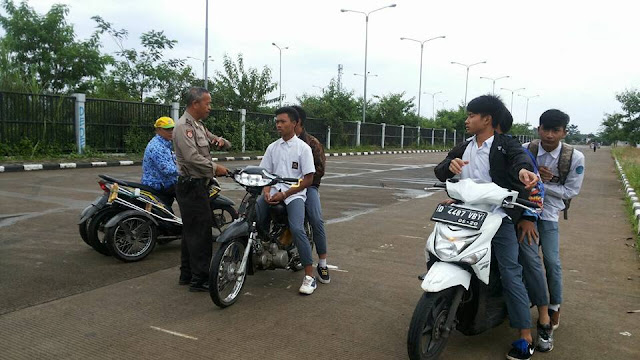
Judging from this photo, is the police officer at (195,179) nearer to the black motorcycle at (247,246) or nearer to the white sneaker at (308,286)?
the black motorcycle at (247,246)

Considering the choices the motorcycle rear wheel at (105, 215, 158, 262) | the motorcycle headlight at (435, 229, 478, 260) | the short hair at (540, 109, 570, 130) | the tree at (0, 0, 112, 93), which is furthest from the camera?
the tree at (0, 0, 112, 93)

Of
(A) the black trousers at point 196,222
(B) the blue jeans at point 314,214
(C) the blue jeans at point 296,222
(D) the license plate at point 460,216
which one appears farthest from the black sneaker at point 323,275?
(D) the license plate at point 460,216

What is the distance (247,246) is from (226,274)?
0.28 metres

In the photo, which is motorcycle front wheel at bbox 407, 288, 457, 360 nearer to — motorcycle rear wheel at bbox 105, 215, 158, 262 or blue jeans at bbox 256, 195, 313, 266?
blue jeans at bbox 256, 195, 313, 266

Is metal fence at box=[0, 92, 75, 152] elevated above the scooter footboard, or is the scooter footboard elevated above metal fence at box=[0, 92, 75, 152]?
metal fence at box=[0, 92, 75, 152]

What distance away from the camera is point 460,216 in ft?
10.4

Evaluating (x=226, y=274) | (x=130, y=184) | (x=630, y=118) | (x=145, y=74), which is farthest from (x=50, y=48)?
(x=630, y=118)

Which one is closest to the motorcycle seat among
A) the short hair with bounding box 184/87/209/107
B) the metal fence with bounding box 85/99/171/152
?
the short hair with bounding box 184/87/209/107

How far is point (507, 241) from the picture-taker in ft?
10.8

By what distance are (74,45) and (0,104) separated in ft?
31.6

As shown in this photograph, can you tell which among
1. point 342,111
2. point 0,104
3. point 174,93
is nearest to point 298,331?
point 0,104

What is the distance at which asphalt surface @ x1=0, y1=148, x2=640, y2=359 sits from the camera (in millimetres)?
3393

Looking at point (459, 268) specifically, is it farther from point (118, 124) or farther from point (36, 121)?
point (118, 124)

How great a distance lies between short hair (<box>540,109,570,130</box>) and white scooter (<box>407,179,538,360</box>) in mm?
794
